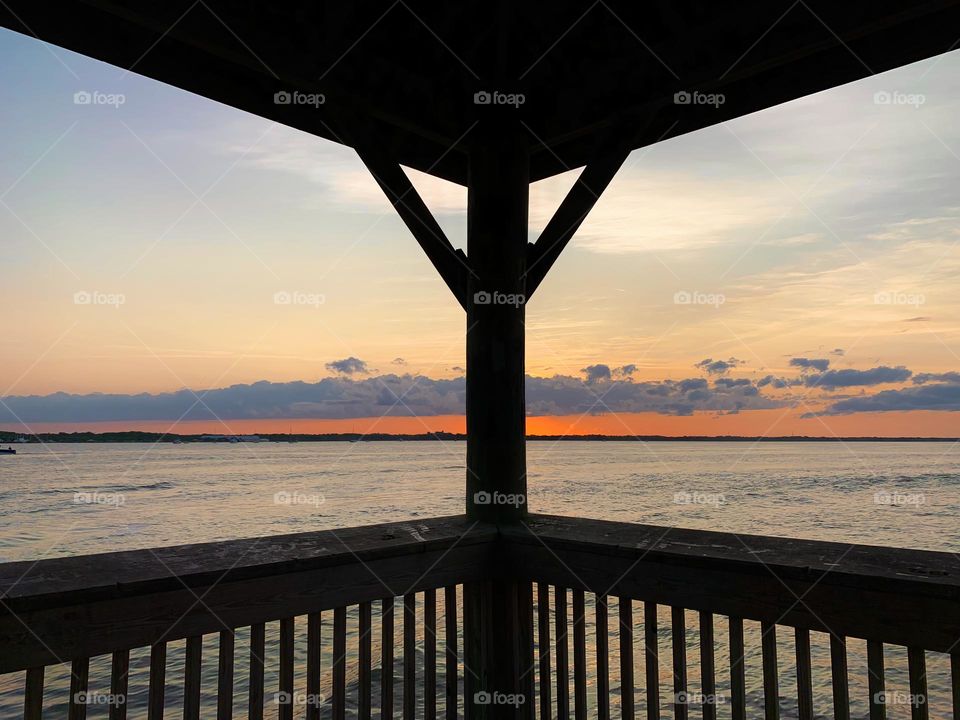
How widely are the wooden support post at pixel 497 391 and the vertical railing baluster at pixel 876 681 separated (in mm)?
1111

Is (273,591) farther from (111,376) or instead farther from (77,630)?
(111,376)

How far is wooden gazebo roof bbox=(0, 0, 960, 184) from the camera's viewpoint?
197 centimetres

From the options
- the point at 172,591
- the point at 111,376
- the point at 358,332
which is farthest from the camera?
the point at 358,332

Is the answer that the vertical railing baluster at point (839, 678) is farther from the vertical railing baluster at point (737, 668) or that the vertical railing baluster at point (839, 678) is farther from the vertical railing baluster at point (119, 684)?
the vertical railing baluster at point (119, 684)

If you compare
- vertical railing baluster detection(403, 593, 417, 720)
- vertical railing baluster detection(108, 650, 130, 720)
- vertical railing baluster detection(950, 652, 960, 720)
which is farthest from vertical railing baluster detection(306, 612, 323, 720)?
vertical railing baluster detection(950, 652, 960, 720)

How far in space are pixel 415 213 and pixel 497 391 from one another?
2.49ft

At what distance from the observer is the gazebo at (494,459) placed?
5.40 ft


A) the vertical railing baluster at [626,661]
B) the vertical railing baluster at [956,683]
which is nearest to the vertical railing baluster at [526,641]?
the vertical railing baluster at [626,661]

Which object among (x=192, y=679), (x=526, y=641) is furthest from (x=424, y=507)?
(x=192, y=679)

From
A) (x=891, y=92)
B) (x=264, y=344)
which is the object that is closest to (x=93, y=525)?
(x=264, y=344)

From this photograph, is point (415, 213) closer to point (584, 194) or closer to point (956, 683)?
point (584, 194)

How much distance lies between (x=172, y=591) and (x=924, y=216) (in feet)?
69.7

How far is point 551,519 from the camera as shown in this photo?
2633 millimetres

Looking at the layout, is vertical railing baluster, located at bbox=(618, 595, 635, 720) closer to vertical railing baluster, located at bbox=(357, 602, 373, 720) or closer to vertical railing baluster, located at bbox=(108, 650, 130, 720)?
vertical railing baluster, located at bbox=(357, 602, 373, 720)
